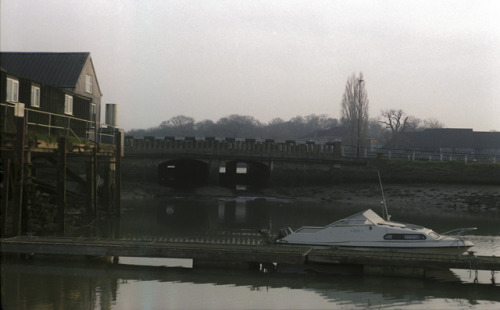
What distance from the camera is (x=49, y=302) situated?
1491cm

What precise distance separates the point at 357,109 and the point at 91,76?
59309mm

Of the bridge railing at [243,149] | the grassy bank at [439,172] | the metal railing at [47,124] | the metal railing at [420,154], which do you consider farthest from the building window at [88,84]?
the grassy bank at [439,172]

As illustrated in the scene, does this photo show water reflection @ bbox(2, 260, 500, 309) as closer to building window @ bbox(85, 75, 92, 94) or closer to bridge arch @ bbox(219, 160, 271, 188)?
building window @ bbox(85, 75, 92, 94)

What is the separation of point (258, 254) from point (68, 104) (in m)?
20.5

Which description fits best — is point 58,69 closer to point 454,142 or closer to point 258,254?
point 258,254

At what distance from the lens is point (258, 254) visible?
18.5 meters

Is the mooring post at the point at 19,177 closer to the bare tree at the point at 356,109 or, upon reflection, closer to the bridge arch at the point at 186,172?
the bridge arch at the point at 186,172

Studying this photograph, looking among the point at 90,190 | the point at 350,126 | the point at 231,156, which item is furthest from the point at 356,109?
the point at 90,190

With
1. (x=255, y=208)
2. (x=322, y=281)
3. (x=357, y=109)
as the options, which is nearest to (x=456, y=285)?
(x=322, y=281)

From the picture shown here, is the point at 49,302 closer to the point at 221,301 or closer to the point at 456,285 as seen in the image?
the point at 221,301

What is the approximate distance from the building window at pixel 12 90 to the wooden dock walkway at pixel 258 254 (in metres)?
9.50

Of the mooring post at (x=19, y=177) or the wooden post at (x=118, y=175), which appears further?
the wooden post at (x=118, y=175)

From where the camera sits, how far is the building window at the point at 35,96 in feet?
96.1

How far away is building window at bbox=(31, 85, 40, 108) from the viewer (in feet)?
96.1
